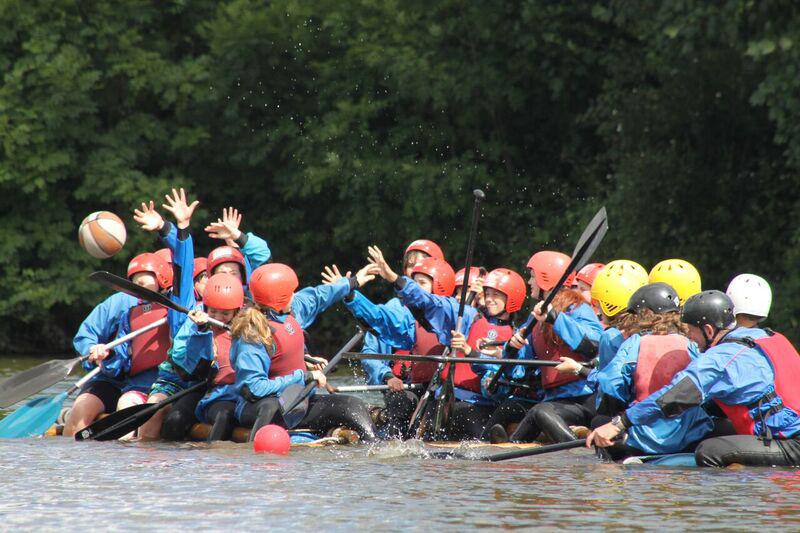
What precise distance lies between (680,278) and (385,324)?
251 centimetres

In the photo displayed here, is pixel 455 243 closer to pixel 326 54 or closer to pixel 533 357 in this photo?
pixel 326 54

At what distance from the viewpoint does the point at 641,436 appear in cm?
866

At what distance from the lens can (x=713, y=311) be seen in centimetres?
851

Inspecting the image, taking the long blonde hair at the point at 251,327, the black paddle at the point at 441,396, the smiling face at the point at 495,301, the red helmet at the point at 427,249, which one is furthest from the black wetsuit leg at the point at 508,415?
the red helmet at the point at 427,249

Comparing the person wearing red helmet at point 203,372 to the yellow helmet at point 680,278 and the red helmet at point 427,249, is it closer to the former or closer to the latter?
the red helmet at point 427,249

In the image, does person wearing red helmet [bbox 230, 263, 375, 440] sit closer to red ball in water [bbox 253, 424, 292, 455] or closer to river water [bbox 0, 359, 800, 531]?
red ball in water [bbox 253, 424, 292, 455]

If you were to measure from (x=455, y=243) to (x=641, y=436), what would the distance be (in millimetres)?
13871

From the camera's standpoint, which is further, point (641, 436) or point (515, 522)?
point (641, 436)

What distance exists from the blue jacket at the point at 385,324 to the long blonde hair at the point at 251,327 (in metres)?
1.37

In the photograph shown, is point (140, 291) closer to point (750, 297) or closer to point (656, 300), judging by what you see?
point (656, 300)

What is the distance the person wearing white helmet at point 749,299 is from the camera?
8.52 metres

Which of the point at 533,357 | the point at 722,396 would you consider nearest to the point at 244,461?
the point at 533,357

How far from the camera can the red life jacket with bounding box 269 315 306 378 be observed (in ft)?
33.2

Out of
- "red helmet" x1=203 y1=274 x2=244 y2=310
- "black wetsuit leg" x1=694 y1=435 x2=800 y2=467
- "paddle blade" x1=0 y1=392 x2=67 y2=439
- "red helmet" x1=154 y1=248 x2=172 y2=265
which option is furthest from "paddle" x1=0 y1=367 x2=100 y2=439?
"black wetsuit leg" x1=694 y1=435 x2=800 y2=467
